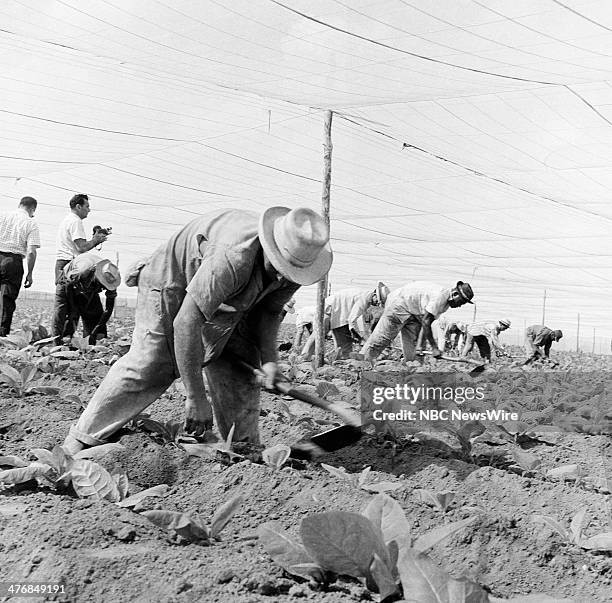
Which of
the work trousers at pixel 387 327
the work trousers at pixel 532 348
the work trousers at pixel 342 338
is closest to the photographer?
the work trousers at pixel 387 327

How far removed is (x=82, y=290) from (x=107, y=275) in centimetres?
31

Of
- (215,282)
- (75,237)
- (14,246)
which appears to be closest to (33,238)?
(14,246)

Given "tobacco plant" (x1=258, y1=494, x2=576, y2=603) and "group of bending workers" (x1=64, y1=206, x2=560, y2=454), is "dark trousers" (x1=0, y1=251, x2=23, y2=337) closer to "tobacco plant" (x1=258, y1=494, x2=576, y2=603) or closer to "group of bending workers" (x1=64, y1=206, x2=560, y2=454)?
"group of bending workers" (x1=64, y1=206, x2=560, y2=454)

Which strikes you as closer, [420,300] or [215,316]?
[215,316]

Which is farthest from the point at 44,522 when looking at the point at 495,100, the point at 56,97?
the point at 495,100

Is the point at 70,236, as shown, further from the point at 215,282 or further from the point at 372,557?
the point at 372,557

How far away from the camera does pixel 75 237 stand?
7.92 m

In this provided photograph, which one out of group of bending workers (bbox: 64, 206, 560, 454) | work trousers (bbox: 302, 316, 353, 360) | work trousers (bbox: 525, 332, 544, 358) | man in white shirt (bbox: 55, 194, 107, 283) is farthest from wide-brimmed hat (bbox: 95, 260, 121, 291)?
work trousers (bbox: 525, 332, 544, 358)

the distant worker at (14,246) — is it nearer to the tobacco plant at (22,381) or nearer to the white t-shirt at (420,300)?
the tobacco plant at (22,381)

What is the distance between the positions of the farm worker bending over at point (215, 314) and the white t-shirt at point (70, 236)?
4.52m

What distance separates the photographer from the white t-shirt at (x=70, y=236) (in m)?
7.96

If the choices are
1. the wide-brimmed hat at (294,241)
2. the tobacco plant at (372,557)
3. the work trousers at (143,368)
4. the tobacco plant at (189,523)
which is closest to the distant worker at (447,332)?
the work trousers at (143,368)

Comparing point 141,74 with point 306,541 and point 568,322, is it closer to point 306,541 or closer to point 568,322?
point 306,541

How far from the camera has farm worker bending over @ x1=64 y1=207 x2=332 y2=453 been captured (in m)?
3.14
